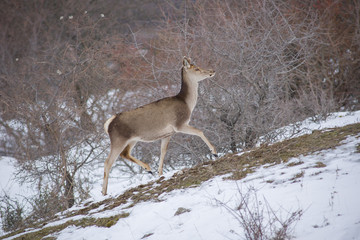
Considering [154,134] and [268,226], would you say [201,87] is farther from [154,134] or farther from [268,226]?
[268,226]

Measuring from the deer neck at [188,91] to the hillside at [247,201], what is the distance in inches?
52.3

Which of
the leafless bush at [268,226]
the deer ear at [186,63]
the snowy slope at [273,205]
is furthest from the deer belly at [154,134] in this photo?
the leafless bush at [268,226]

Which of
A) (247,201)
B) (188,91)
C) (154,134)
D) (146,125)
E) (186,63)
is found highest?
(186,63)

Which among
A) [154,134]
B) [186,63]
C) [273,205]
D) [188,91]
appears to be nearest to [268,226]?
[273,205]

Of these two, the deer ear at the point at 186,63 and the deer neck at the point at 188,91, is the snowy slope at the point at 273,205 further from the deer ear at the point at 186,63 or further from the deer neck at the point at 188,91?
the deer ear at the point at 186,63

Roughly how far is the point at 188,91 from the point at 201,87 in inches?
67.1

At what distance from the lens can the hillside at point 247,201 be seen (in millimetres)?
3582

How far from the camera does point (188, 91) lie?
284 inches

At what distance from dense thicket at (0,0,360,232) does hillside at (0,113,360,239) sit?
8.18 ft

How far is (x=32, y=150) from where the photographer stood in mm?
9711

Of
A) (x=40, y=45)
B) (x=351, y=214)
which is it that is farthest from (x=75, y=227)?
(x=40, y=45)

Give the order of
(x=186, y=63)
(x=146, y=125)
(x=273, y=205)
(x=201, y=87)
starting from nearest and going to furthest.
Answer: (x=273, y=205)
(x=146, y=125)
(x=186, y=63)
(x=201, y=87)

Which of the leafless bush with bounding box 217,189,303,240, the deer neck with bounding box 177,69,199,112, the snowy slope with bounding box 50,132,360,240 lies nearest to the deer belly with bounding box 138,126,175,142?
the deer neck with bounding box 177,69,199,112

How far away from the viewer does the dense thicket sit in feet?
28.5
